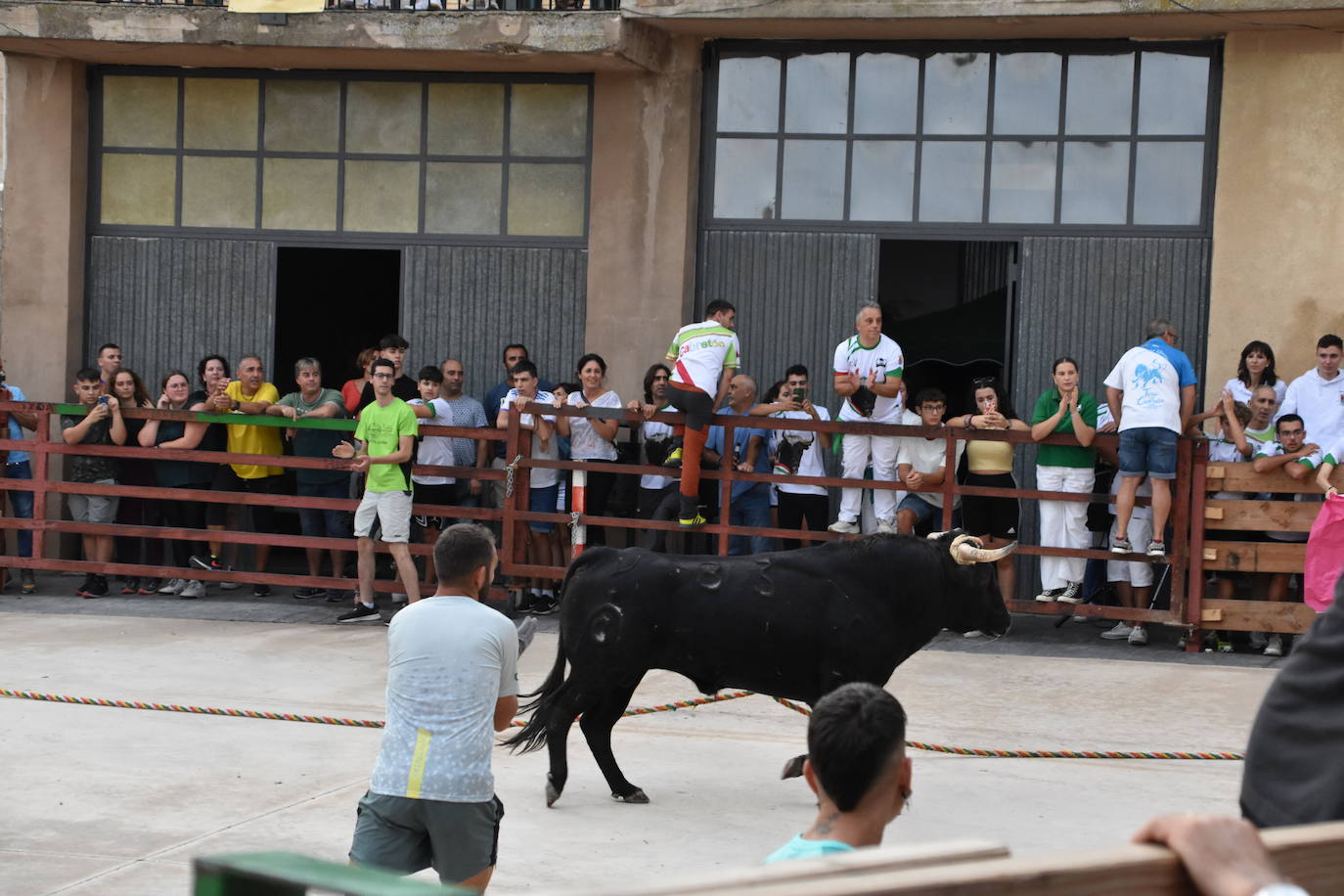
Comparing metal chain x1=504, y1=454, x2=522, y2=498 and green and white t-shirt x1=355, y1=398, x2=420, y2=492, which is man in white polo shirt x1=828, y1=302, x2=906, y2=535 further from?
green and white t-shirt x1=355, y1=398, x2=420, y2=492

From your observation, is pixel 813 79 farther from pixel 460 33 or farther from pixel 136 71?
pixel 136 71

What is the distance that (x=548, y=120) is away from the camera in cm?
1460

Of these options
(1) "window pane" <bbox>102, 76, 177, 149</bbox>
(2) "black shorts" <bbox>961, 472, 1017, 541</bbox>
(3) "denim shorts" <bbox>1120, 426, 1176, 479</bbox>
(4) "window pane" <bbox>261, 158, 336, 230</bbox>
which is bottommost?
(2) "black shorts" <bbox>961, 472, 1017, 541</bbox>

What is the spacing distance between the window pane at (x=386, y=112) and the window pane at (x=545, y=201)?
102cm

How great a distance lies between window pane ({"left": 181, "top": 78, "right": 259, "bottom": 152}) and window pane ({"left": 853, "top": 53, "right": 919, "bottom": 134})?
5.66 meters

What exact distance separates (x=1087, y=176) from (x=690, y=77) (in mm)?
3579

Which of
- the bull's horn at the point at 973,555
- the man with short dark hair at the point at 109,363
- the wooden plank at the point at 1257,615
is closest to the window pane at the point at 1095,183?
the wooden plank at the point at 1257,615

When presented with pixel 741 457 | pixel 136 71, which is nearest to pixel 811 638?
pixel 741 457

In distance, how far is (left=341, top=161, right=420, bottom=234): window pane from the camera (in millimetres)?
14836

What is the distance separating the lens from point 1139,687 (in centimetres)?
1030

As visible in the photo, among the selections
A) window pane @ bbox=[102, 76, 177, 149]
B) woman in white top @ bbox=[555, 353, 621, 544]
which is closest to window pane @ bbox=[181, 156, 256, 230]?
window pane @ bbox=[102, 76, 177, 149]

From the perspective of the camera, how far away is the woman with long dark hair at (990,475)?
12078 millimetres

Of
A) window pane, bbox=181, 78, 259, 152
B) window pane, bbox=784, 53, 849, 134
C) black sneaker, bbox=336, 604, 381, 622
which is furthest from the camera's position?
window pane, bbox=181, 78, 259, 152

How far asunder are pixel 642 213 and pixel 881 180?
215 cm
